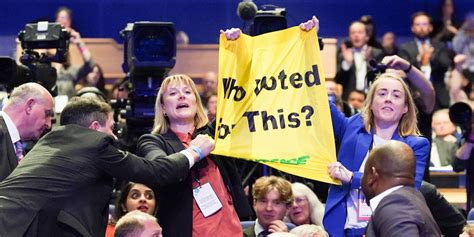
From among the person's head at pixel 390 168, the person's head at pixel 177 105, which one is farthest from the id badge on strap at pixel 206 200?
the person's head at pixel 390 168

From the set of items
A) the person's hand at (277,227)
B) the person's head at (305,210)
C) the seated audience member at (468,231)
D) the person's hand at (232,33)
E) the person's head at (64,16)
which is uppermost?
the person's hand at (232,33)

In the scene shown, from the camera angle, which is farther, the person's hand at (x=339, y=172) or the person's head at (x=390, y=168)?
the person's hand at (x=339, y=172)

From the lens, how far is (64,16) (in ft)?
37.8

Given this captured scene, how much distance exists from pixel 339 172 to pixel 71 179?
4.63 ft

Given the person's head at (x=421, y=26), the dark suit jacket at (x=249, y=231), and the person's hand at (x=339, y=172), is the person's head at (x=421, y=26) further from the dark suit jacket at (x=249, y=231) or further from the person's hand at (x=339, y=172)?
the person's hand at (x=339, y=172)

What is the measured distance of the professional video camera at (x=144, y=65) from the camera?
23.4 feet

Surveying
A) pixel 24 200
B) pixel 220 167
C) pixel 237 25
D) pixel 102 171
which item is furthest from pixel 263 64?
pixel 237 25

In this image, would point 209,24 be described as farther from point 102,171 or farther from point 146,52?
point 102,171

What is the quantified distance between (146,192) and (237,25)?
5110 mm

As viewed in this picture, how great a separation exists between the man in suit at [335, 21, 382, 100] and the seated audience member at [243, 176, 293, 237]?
4.31 meters

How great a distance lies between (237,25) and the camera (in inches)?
467

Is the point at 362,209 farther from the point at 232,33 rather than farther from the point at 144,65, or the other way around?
the point at 144,65

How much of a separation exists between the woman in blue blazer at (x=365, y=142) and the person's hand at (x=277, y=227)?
0.66 m

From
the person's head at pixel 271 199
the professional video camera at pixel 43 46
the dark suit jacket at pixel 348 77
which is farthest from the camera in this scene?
the dark suit jacket at pixel 348 77
